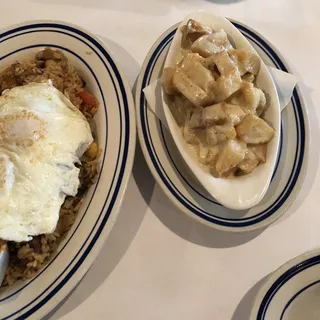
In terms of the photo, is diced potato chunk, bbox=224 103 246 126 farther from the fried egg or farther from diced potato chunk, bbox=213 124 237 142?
the fried egg

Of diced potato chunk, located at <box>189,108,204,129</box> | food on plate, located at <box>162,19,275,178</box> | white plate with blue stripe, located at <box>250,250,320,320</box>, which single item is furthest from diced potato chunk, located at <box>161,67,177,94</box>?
white plate with blue stripe, located at <box>250,250,320,320</box>

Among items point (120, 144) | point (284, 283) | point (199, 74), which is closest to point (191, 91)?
point (199, 74)

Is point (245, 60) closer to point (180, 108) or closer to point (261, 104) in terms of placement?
point (261, 104)

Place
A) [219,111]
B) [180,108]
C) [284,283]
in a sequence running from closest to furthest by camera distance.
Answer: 1. [284,283]
2. [219,111]
3. [180,108]

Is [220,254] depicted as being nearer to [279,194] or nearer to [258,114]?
[279,194]

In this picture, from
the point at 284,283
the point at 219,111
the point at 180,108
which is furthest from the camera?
the point at 180,108

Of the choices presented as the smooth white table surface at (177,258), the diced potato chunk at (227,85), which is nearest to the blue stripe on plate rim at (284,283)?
the smooth white table surface at (177,258)
